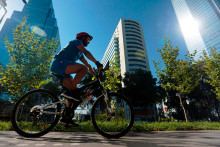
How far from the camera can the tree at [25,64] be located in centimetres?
841

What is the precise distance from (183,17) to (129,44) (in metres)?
178

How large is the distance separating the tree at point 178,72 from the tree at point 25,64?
12064 millimetres

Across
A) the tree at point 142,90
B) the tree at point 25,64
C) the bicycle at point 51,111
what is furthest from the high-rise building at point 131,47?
the bicycle at point 51,111

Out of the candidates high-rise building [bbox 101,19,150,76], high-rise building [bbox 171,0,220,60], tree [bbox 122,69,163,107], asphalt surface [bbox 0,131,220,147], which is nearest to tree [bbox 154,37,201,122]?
asphalt surface [bbox 0,131,220,147]

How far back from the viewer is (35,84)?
348 inches

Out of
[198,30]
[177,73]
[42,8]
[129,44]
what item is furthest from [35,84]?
[198,30]

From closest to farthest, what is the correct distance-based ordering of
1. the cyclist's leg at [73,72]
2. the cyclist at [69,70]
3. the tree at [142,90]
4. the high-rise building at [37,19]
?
the cyclist at [69,70] < the cyclist's leg at [73,72] < the tree at [142,90] < the high-rise building at [37,19]

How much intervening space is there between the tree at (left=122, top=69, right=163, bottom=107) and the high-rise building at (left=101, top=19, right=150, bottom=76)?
32.7 metres

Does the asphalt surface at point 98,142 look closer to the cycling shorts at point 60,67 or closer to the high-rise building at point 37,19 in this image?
the cycling shorts at point 60,67

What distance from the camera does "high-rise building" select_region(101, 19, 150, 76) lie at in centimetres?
6919

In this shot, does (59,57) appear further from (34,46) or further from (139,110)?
(139,110)

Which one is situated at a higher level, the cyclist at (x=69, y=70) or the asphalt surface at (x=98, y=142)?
the cyclist at (x=69, y=70)

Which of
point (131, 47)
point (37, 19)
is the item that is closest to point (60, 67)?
point (131, 47)

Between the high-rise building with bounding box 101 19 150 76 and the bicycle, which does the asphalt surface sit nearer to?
the bicycle
